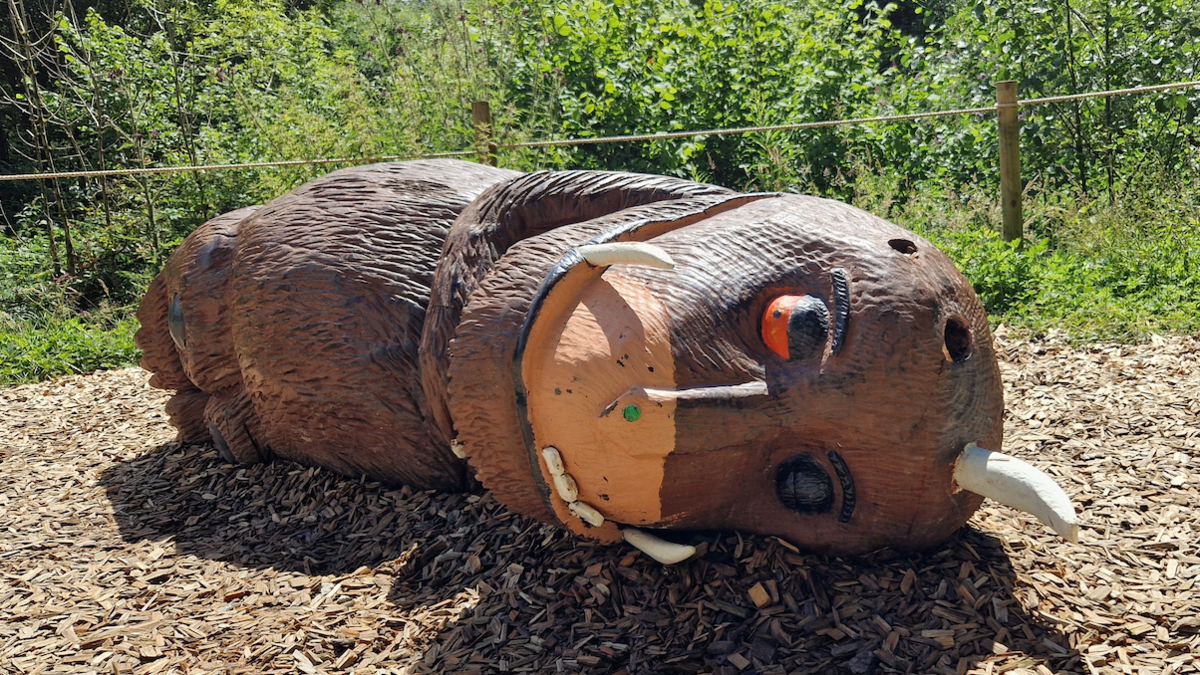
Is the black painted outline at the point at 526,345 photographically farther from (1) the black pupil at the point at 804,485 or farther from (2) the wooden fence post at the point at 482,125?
(2) the wooden fence post at the point at 482,125

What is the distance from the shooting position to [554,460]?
2227 millimetres

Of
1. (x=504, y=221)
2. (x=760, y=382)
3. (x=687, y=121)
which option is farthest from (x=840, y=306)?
(x=687, y=121)

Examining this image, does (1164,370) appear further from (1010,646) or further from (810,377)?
(810,377)

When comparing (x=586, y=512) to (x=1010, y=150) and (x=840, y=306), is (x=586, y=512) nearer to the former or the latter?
(x=840, y=306)

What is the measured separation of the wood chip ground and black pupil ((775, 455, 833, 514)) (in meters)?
0.20

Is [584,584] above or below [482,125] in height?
below

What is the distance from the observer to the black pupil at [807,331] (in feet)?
6.91

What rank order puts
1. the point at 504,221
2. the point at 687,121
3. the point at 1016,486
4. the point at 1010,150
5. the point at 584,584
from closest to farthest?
1. the point at 1016,486
2. the point at 584,584
3. the point at 504,221
4. the point at 1010,150
5. the point at 687,121

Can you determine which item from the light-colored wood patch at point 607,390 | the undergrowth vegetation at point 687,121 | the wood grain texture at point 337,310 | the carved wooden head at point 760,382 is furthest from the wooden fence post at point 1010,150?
the light-colored wood patch at point 607,390

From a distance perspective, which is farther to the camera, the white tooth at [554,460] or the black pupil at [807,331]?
the white tooth at [554,460]

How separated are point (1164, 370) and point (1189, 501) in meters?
1.30

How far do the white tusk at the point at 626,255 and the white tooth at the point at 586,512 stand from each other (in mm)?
569

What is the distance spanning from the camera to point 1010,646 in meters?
2.20

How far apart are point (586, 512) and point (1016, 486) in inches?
37.2
